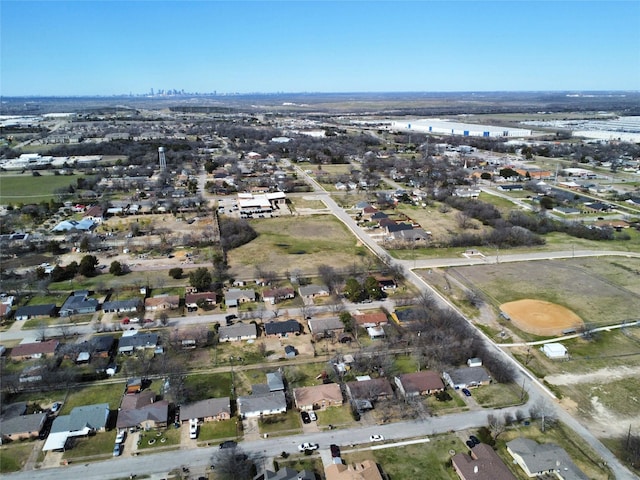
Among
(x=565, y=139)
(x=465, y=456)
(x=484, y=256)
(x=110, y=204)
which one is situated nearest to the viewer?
(x=465, y=456)

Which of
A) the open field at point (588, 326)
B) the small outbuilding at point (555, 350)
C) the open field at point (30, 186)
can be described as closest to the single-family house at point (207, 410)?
the open field at point (588, 326)

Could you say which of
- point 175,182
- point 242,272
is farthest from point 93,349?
point 175,182

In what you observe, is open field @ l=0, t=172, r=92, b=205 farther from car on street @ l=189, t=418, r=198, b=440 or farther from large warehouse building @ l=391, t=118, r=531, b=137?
large warehouse building @ l=391, t=118, r=531, b=137

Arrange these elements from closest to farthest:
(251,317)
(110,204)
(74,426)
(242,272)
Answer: (74,426) < (251,317) < (242,272) < (110,204)

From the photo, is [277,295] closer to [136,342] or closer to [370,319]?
[370,319]

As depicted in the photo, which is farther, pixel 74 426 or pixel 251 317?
pixel 251 317

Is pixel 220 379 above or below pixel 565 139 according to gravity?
below

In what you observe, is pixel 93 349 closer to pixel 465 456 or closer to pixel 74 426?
pixel 74 426

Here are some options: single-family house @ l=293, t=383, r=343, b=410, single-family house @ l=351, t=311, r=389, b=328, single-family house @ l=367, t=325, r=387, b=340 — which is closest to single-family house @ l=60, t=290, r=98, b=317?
single-family house @ l=293, t=383, r=343, b=410
